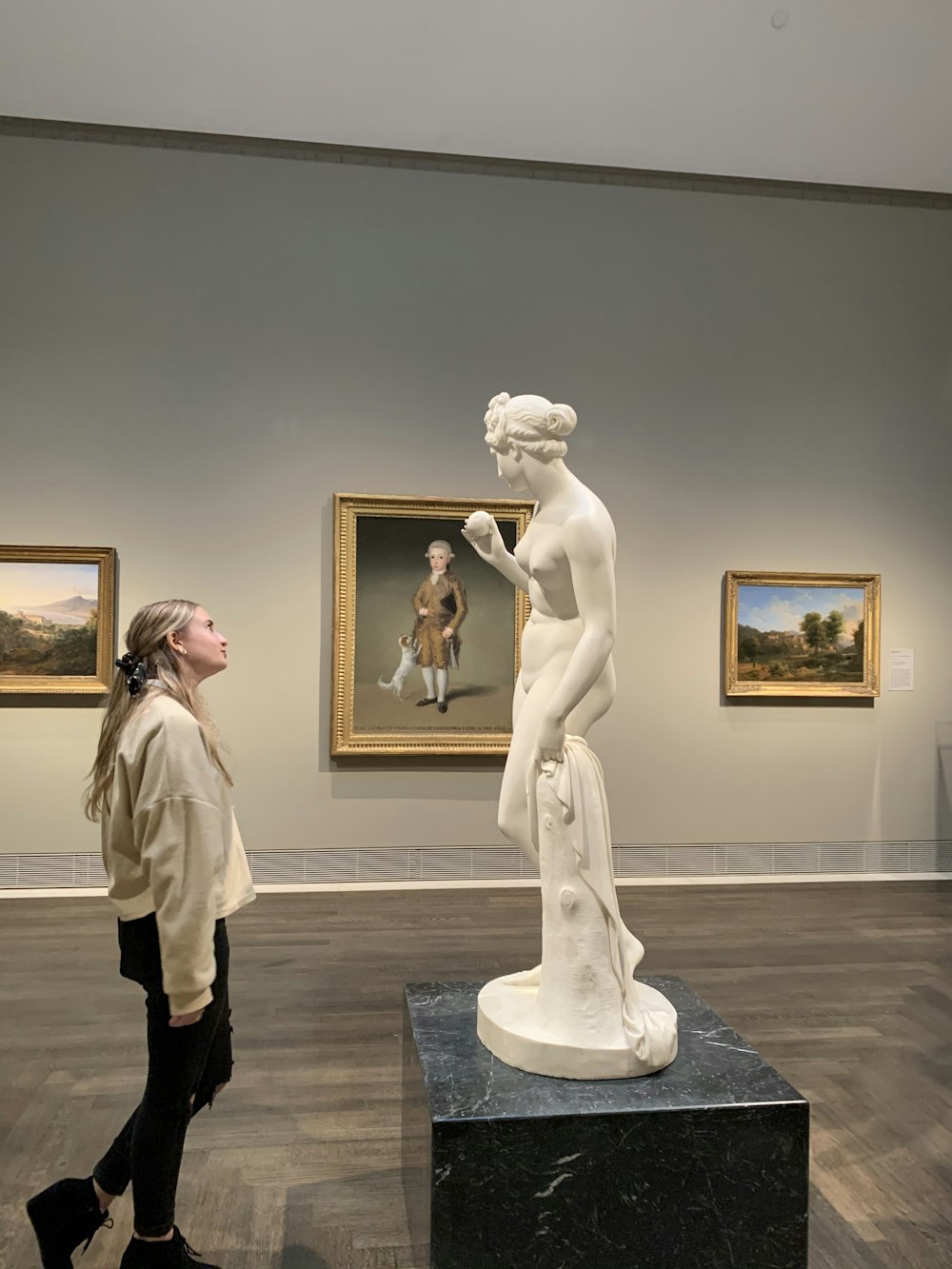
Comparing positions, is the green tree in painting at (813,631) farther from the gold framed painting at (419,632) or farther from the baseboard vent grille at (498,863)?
the gold framed painting at (419,632)

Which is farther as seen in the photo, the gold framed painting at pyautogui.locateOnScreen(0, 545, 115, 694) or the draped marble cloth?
the gold framed painting at pyautogui.locateOnScreen(0, 545, 115, 694)

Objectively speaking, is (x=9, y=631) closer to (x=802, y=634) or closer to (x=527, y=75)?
(x=527, y=75)

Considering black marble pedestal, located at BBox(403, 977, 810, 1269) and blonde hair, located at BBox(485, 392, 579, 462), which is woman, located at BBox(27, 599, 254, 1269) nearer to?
black marble pedestal, located at BBox(403, 977, 810, 1269)

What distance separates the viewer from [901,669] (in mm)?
8391

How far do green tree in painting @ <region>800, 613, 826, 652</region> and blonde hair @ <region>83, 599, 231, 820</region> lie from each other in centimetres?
663

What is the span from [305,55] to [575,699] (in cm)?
600

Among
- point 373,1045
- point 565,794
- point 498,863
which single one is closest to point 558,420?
point 565,794

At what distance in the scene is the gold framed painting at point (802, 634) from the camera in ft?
26.6

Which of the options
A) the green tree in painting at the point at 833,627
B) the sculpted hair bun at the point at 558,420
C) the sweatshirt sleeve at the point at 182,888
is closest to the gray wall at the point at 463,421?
the green tree in painting at the point at 833,627

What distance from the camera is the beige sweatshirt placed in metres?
2.37

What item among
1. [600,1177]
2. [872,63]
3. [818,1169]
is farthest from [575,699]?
[872,63]

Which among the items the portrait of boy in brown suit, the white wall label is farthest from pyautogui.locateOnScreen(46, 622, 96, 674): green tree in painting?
the white wall label

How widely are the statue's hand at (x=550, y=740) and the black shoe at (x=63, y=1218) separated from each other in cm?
183

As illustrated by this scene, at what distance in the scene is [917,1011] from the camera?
497cm
